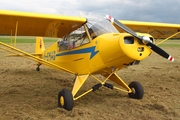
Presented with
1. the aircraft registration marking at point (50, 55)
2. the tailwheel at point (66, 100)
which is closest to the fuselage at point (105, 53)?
the tailwheel at point (66, 100)

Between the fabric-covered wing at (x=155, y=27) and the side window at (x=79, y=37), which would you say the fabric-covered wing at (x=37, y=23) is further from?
the fabric-covered wing at (x=155, y=27)

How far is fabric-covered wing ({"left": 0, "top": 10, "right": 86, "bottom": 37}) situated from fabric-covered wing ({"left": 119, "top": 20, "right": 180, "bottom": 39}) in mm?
2164

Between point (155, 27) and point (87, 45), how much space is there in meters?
3.72

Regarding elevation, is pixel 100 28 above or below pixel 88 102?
above

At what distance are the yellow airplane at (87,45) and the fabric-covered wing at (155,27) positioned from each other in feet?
0.12

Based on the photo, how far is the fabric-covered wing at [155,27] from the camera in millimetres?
8495

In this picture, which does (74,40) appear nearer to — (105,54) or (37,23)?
(37,23)

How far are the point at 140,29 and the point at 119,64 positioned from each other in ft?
14.0

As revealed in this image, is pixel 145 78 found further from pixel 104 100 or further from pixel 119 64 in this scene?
pixel 119 64

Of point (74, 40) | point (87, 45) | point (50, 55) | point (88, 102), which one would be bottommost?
point (88, 102)

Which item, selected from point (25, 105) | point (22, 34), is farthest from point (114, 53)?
point (22, 34)

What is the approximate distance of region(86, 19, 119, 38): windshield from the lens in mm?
6000

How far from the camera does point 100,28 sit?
6.07 m

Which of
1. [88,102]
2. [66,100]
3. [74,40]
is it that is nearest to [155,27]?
[74,40]
